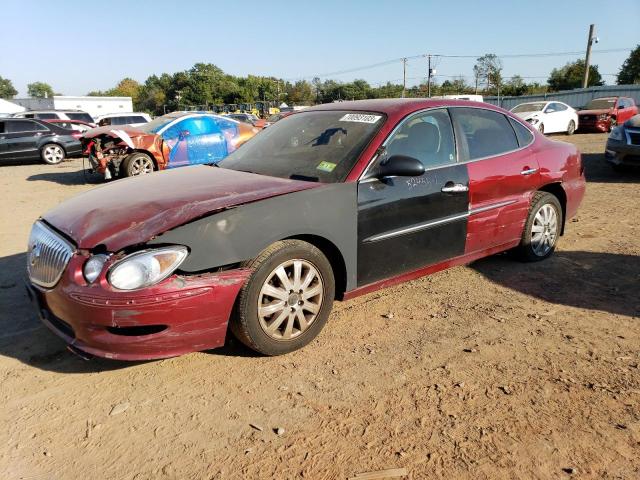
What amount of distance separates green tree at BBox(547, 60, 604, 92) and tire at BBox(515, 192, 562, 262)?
5807cm

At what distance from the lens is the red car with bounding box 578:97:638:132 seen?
1925 cm

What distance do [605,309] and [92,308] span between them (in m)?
3.59

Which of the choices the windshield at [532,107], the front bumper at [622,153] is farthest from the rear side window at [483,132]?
the windshield at [532,107]

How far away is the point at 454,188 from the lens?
377cm

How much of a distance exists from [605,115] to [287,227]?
67.4ft

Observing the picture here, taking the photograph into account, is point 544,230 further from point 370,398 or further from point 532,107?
point 532,107

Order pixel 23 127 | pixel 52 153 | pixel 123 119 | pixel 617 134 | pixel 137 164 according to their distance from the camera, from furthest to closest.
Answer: pixel 123 119 → pixel 52 153 → pixel 23 127 → pixel 137 164 → pixel 617 134

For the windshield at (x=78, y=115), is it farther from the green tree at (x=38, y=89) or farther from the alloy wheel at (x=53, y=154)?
the green tree at (x=38, y=89)

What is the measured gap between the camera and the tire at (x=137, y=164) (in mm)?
9812

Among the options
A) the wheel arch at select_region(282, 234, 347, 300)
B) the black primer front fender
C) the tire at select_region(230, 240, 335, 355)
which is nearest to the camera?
the black primer front fender

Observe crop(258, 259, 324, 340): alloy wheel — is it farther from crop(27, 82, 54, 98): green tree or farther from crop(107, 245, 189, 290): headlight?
crop(27, 82, 54, 98): green tree

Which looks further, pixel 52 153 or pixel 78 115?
pixel 78 115

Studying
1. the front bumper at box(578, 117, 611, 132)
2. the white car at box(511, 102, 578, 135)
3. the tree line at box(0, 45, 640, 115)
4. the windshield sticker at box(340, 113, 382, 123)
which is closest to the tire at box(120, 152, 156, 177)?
the windshield sticker at box(340, 113, 382, 123)

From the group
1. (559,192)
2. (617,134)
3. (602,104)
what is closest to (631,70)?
(602,104)
